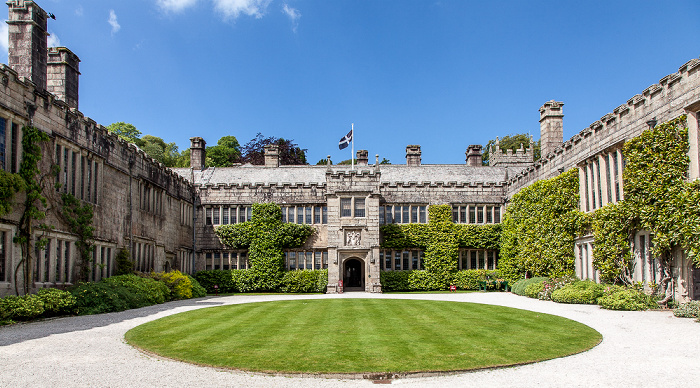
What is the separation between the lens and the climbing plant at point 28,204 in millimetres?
16030

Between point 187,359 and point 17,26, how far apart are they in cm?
1486

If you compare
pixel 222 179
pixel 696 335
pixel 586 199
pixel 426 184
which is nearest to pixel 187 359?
pixel 696 335

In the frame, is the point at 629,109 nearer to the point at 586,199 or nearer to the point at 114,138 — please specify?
the point at 586,199

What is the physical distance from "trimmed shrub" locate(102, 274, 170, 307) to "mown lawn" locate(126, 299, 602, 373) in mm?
4935

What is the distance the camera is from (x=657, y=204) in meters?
17.7

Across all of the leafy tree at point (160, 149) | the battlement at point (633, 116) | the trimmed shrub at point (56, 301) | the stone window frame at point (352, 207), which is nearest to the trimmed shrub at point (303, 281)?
the stone window frame at point (352, 207)

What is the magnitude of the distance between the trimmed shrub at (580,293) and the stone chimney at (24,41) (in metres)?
20.5

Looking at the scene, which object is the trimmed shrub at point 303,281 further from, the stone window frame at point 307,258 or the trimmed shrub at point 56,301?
the trimmed shrub at point 56,301

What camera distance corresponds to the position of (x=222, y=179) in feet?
127

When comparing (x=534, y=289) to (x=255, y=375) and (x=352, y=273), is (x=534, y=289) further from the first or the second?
(x=255, y=375)

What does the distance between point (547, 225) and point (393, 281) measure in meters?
10.7

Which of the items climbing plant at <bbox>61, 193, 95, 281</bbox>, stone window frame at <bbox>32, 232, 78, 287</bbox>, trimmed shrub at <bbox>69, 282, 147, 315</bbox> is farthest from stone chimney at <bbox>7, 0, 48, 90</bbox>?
trimmed shrub at <bbox>69, 282, 147, 315</bbox>

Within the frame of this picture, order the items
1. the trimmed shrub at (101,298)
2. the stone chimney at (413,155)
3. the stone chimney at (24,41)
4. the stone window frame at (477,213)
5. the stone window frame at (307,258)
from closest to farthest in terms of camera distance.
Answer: the trimmed shrub at (101,298) < the stone chimney at (24,41) < the stone window frame at (307,258) < the stone window frame at (477,213) < the stone chimney at (413,155)

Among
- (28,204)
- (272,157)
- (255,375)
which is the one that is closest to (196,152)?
(272,157)
